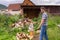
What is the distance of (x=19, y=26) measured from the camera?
1870 cm

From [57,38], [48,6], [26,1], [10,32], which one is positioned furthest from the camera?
[26,1]

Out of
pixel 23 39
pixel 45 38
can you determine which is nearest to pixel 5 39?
pixel 23 39

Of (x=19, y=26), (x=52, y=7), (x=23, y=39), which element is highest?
(x=23, y=39)

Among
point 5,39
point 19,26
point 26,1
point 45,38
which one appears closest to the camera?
point 45,38

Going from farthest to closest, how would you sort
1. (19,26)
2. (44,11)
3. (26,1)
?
(26,1) < (19,26) < (44,11)

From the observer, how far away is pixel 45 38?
10086mm

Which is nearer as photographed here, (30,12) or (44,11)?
(44,11)

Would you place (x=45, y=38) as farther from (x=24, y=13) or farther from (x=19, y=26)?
(x=24, y=13)

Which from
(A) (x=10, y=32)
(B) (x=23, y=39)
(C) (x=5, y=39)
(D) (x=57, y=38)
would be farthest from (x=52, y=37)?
(A) (x=10, y=32)

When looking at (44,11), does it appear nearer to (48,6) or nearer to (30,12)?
(30,12)

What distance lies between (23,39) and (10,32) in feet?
17.3

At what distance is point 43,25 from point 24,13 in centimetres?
2068

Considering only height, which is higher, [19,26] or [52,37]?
[52,37]

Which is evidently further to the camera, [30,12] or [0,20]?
[30,12]
